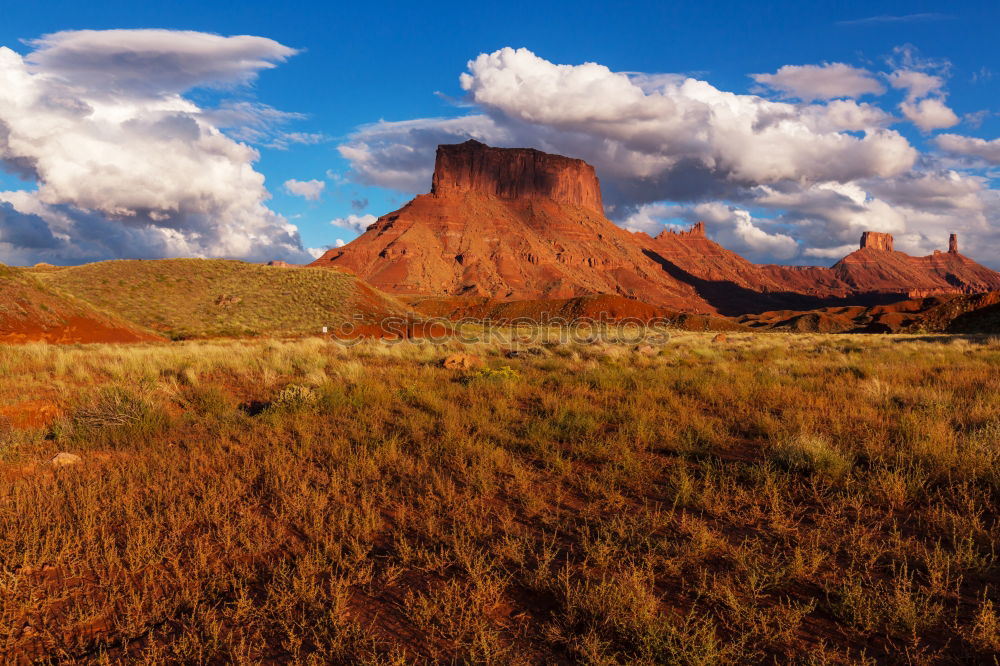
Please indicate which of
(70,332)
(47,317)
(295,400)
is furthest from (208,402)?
(47,317)

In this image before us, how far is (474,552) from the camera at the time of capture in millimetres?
3533

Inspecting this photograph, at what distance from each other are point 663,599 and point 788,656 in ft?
2.34

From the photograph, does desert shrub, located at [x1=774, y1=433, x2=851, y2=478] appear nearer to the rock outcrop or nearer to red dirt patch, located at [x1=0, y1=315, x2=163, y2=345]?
red dirt patch, located at [x1=0, y1=315, x2=163, y2=345]

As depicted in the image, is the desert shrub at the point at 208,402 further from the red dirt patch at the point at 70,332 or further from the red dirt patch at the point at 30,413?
the red dirt patch at the point at 70,332

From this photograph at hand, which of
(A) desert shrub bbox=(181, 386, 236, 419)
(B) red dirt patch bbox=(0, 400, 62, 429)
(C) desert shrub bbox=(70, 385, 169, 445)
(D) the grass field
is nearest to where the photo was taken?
(D) the grass field

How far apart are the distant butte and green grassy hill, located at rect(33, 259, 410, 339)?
81659 millimetres

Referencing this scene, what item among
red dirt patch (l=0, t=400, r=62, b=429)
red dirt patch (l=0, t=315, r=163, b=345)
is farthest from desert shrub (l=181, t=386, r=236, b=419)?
red dirt patch (l=0, t=315, r=163, b=345)

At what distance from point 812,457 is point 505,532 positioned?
3.45 m

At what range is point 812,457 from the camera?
4.98 m

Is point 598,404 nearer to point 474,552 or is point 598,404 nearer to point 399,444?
point 399,444

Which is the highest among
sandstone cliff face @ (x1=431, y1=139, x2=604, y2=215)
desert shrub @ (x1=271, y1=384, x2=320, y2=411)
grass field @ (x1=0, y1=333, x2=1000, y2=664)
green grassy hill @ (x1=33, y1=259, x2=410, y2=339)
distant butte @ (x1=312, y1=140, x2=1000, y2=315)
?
sandstone cliff face @ (x1=431, y1=139, x2=604, y2=215)

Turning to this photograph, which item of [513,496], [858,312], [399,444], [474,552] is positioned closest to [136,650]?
[474,552]

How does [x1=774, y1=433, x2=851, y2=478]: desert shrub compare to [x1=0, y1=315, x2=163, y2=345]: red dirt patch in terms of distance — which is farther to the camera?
[x1=0, y1=315, x2=163, y2=345]: red dirt patch

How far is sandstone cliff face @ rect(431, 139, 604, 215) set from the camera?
170 metres
